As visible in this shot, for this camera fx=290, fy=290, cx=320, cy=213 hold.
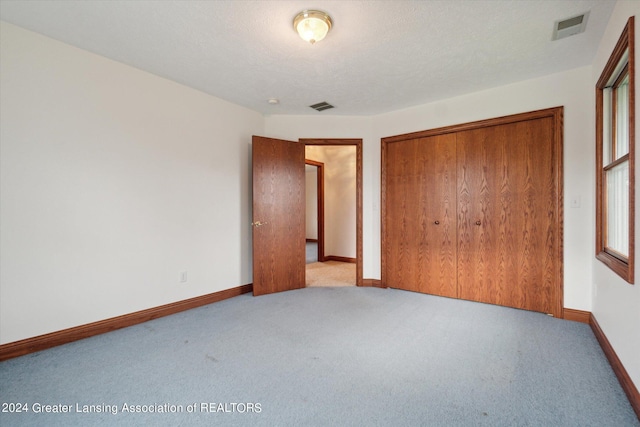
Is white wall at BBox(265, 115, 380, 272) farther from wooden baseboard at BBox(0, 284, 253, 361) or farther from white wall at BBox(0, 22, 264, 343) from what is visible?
wooden baseboard at BBox(0, 284, 253, 361)

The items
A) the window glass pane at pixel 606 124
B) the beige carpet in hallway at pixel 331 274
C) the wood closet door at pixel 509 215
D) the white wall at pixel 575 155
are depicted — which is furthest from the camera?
the beige carpet in hallway at pixel 331 274

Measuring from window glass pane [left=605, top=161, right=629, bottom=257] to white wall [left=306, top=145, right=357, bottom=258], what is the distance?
12.6 ft

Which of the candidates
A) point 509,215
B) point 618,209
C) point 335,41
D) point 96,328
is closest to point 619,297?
point 618,209

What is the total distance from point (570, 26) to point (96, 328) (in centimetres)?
442

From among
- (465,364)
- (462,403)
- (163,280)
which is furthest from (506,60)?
(163,280)

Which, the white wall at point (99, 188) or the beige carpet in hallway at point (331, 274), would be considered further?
the beige carpet in hallway at point (331, 274)

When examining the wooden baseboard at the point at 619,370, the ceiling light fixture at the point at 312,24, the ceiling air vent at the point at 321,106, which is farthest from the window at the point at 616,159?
the ceiling air vent at the point at 321,106

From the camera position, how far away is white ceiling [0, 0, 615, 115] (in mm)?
1925

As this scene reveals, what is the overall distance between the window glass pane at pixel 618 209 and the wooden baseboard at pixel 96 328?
3.70 m

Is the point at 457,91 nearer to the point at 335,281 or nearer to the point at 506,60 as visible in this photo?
the point at 506,60

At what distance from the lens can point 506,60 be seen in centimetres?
257

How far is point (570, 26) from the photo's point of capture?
210 centimetres

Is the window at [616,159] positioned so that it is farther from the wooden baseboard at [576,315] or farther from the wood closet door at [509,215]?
the wooden baseboard at [576,315]

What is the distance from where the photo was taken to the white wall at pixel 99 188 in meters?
2.13
